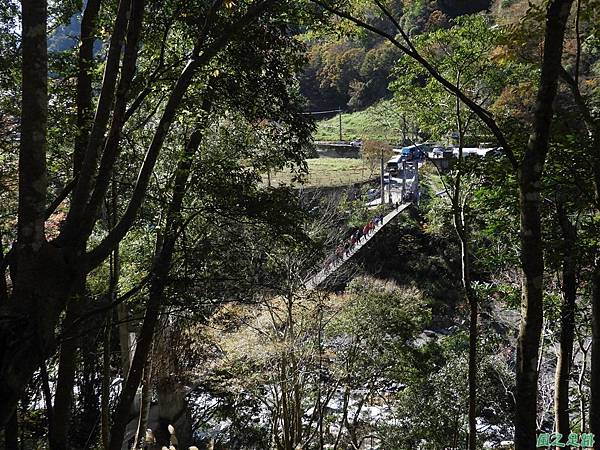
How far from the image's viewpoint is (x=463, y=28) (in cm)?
588

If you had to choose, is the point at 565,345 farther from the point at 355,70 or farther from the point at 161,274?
the point at 355,70

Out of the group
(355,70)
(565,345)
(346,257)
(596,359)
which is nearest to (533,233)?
(596,359)

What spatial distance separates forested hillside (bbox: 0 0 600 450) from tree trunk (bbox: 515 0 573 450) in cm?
1

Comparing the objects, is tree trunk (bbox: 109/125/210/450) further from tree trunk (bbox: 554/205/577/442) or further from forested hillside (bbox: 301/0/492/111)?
forested hillside (bbox: 301/0/492/111)

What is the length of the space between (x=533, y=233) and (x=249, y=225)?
2694mm

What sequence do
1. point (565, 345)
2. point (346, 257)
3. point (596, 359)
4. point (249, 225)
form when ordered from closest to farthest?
point (596, 359) < point (249, 225) < point (565, 345) < point (346, 257)

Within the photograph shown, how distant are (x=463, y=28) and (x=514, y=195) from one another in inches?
112

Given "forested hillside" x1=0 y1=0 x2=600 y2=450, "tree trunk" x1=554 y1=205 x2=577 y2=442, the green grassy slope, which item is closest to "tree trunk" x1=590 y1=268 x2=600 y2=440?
"forested hillside" x1=0 y1=0 x2=600 y2=450

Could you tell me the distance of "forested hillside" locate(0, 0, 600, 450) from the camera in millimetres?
2193

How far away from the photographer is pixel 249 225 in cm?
447

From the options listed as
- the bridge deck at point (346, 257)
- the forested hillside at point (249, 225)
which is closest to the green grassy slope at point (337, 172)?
the bridge deck at point (346, 257)

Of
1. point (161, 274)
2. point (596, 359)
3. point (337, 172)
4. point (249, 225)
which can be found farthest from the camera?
point (337, 172)

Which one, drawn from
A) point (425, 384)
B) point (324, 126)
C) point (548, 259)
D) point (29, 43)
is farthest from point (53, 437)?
point (324, 126)

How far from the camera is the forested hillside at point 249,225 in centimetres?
219
